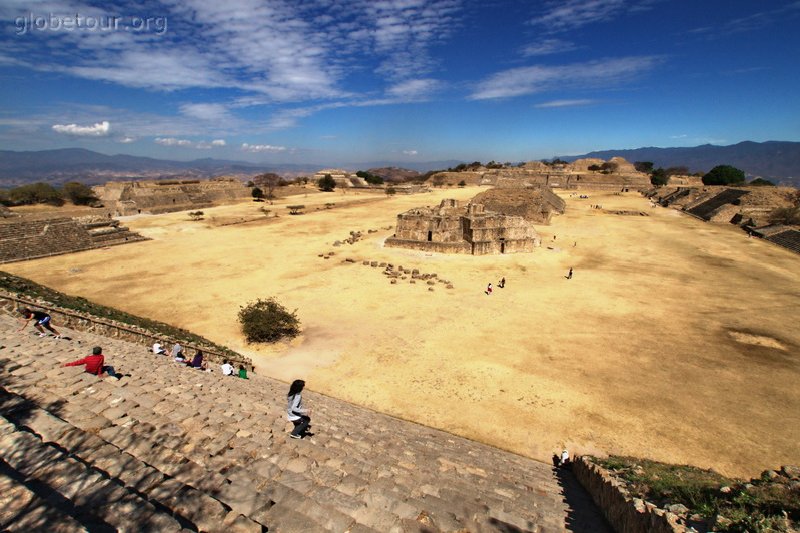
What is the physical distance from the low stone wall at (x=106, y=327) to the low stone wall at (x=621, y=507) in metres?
9.84

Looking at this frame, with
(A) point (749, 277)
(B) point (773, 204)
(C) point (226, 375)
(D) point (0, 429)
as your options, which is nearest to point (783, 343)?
(A) point (749, 277)

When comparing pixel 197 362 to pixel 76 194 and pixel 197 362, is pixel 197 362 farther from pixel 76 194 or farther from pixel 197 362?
pixel 76 194

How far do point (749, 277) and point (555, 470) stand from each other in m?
22.4

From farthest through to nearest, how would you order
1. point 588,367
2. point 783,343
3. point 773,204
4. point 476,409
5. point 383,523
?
point 773,204 < point 783,343 < point 588,367 < point 476,409 < point 383,523

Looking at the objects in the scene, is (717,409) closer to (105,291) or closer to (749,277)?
(749,277)

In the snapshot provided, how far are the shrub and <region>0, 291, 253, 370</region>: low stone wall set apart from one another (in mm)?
1561

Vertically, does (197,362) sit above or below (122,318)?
below

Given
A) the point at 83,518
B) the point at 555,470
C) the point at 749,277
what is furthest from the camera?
the point at 749,277

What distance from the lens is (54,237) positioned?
1037 inches

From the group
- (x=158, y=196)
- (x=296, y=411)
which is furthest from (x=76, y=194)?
(x=296, y=411)

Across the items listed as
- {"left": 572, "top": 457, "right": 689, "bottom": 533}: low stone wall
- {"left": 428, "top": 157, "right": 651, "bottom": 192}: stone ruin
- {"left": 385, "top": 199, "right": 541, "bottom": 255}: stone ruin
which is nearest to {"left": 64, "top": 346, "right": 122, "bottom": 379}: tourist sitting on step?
{"left": 572, "top": 457, "right": 689, "bottom": 533}: low stone wall

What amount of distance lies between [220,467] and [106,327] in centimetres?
1057

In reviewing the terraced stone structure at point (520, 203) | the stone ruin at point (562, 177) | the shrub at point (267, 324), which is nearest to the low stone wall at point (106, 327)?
the shrub at point (267, 324)

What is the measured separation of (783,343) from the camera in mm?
13664
